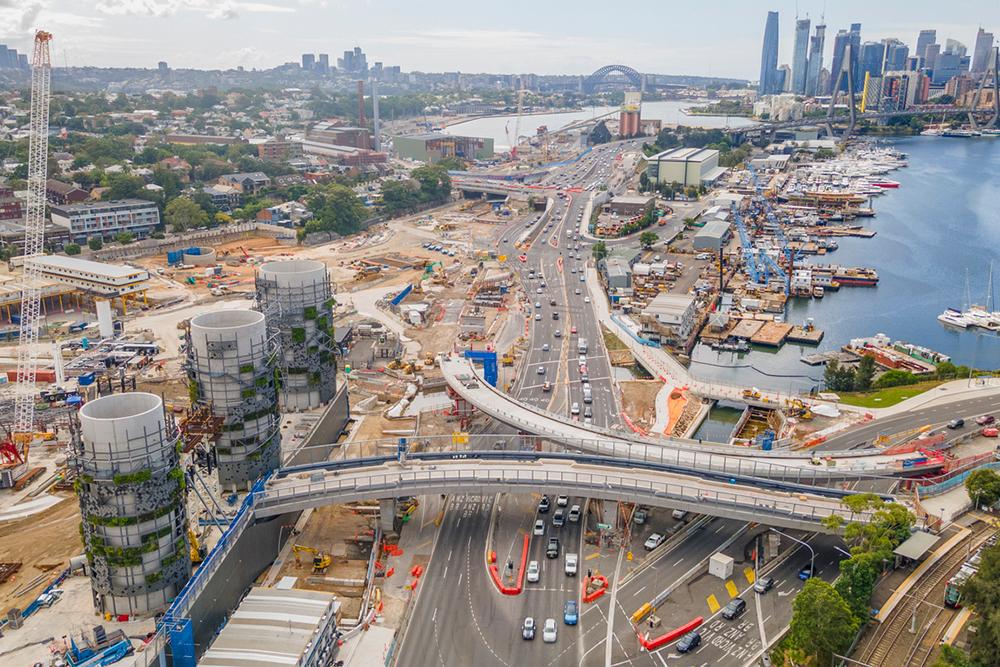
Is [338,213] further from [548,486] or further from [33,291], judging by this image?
[548,486]

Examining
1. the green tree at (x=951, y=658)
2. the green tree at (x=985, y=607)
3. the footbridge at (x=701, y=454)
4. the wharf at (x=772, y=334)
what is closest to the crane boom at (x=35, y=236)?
the footbridge at (x=701, y=454)

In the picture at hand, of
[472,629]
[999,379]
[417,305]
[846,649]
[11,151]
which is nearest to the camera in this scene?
[846,649]

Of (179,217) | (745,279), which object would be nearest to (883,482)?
(745,279)

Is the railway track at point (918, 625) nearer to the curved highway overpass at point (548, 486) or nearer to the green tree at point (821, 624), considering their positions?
the green tree at point (821, 624)

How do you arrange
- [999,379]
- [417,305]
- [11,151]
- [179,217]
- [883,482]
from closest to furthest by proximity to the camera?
[883,482], [999,379], [417,305], [179,217], [11,151]

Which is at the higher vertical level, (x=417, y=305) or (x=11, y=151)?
(x=11, y=151)

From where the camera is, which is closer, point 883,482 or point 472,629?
point 472,629

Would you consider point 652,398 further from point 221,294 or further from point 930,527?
point 221,294
